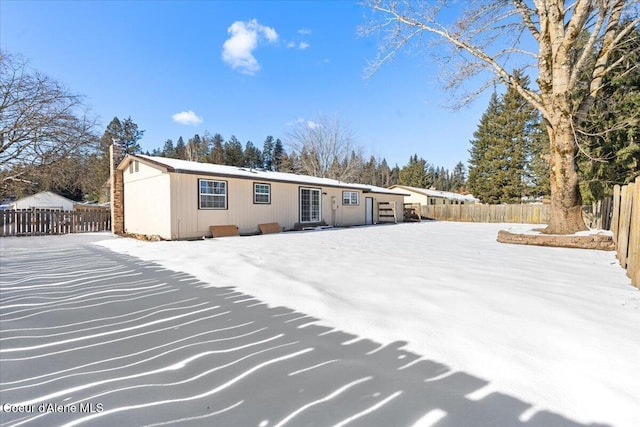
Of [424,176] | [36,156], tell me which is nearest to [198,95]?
[36,156]

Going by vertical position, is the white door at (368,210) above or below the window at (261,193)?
below

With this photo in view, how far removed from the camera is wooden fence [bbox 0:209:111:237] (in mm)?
12461

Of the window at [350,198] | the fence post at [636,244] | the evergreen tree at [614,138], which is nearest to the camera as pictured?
the fence post at [636,244]

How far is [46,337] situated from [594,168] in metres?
16.3

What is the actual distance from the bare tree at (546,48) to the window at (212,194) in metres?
7.08

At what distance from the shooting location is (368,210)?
19984 mm

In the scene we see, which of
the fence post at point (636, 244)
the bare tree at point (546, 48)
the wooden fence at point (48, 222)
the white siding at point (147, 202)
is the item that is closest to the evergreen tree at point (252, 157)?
the wooden fence at point (48, 222)

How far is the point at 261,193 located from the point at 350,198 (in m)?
6.89

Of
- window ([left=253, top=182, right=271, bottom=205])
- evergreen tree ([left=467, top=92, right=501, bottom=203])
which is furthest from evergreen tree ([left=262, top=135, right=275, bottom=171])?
window ([left=253, top=182, right=271, bottom=205])

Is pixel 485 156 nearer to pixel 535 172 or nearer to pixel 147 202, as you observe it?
pixel 535 172

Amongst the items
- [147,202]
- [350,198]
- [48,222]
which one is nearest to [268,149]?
[350,198]

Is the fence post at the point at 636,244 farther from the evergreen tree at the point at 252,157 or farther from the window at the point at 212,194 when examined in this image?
the evergreen tree at the point at 252,157

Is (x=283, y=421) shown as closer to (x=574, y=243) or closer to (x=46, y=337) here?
(x=46, y=337)

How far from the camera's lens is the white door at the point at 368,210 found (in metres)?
19.7
